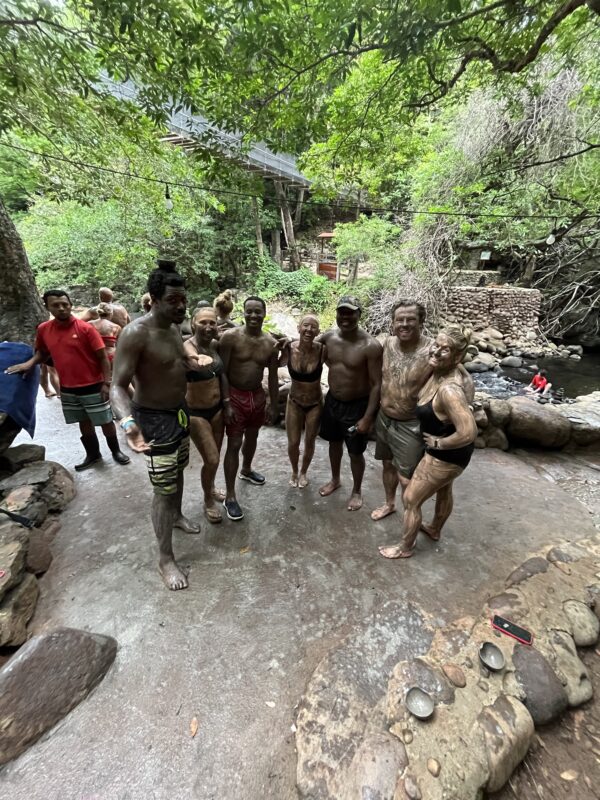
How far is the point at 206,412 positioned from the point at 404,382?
1693 millimetres

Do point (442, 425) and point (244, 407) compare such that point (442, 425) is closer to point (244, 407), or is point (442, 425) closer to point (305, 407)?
point (305, 407)

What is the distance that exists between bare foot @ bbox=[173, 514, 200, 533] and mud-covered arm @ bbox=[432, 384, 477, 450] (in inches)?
88.8

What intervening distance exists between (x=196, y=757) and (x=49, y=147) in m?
8.73

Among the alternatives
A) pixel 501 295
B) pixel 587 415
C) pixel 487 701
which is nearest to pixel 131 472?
pixel 487 701

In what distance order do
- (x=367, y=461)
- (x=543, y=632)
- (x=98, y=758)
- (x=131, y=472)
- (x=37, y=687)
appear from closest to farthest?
(x=98, y=758) → (x=37, y=687) → (x=543, y=632) → (x=131, y=472) → (x=367, y=461)

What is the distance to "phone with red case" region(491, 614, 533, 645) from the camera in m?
2.09

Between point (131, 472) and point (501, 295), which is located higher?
point (501, 295)

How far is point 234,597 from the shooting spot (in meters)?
2.42

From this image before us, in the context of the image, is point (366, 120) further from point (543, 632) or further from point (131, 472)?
point (543, 632)

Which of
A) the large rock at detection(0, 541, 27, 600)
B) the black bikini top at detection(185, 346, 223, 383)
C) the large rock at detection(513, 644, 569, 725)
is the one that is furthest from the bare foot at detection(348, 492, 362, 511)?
the large rock at detection(0, 541, 27, 600)

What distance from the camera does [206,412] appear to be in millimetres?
2916

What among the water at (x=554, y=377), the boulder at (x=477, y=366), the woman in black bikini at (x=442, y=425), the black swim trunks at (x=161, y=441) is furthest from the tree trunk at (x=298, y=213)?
the black swim trunks at (x=161, y=441)

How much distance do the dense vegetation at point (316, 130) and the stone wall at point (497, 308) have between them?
976 mm

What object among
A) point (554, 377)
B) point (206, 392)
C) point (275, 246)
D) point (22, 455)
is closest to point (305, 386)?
point (206, 392)
